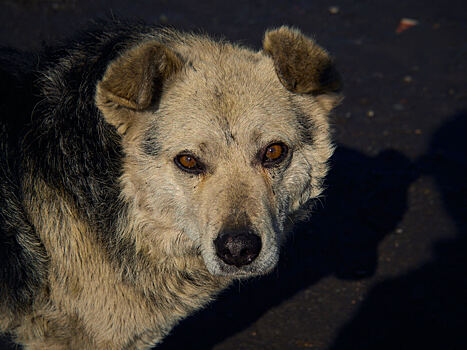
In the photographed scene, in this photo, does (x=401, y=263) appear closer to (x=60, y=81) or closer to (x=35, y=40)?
(x=60, y=81)

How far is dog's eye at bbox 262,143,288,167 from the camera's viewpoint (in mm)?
3197

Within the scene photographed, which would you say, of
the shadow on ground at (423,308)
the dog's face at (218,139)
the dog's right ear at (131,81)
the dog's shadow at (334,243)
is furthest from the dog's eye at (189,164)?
the shadow on ground at (423,308)

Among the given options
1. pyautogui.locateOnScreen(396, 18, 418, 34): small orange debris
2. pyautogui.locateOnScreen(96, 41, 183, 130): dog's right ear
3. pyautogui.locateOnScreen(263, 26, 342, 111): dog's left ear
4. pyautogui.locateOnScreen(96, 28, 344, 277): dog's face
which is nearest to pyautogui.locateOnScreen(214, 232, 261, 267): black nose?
pyautogui.locateOnScreen(96, 28, 344, 277): dog's face

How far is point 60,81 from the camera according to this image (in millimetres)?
3348

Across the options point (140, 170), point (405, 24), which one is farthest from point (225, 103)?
point (405, 24)

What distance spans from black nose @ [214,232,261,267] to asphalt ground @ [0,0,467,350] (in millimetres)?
1172

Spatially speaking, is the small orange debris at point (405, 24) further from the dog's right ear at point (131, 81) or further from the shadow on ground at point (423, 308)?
the dog's right ear at point (131, 81)

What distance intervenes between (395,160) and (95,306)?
162 inches

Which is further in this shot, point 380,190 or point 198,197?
point 380,190

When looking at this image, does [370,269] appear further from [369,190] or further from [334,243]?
[369,190]

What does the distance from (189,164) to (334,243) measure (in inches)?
104

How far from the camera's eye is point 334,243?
5340 millimetres

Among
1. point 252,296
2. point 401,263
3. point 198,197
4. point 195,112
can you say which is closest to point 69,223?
point 198,197

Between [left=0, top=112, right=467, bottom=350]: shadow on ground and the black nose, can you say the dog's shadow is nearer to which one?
[left=0, top=112, right=467, bottom=350]: shadow on ground
